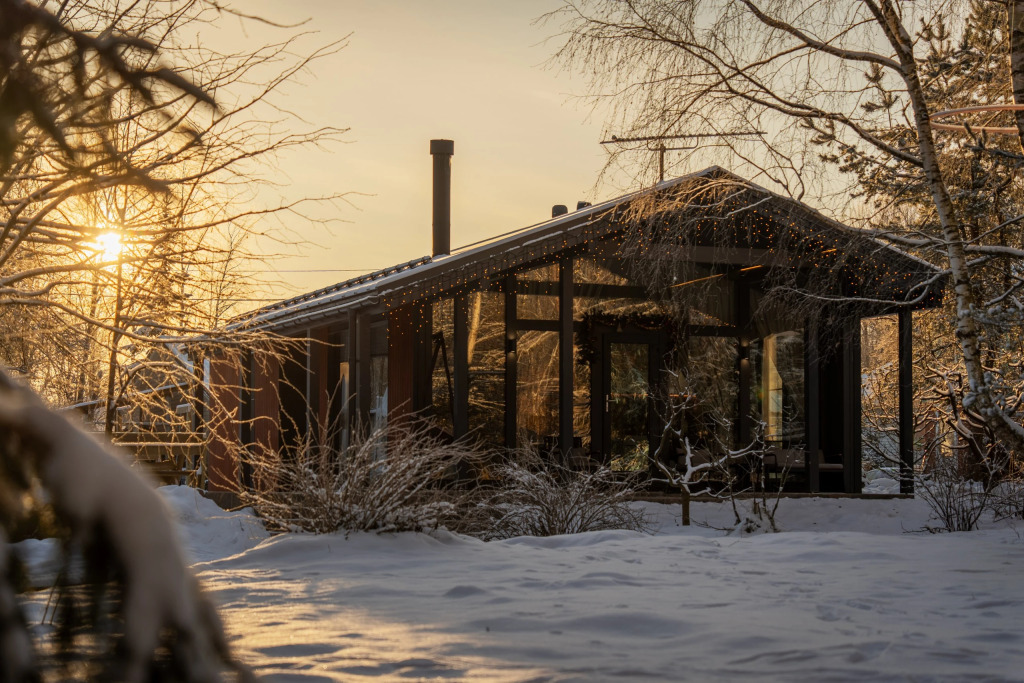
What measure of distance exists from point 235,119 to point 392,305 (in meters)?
6.08

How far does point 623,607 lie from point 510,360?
8902 millimetres

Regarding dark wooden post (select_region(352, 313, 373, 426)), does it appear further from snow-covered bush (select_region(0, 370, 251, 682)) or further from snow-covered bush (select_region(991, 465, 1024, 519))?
snow-covered bush (select_region(0, 370, 251, 682))

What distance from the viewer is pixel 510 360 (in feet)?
47.9

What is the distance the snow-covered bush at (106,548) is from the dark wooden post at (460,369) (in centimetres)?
1254


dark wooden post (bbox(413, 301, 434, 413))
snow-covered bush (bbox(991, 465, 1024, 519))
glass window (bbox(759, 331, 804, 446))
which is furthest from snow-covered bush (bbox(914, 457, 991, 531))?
dark wooden post (bbox(413, 301, 434, 413))

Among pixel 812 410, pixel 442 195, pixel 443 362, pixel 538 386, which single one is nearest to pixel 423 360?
pixel 443 362

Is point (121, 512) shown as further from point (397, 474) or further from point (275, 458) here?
point (275, 458)

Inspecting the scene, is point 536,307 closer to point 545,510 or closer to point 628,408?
point 628,408

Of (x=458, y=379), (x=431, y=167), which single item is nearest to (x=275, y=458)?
(x=458, y=379)

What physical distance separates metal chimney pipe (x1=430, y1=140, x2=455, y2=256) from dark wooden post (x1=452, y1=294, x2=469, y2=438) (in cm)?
553

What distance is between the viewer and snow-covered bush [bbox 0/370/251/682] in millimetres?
917

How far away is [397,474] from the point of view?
854 cm

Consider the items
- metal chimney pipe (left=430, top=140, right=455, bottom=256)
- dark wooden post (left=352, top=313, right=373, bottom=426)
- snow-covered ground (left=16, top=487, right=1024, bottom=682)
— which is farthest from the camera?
metal chimney pipe (left=430, top=140, right=455, bottom=256)

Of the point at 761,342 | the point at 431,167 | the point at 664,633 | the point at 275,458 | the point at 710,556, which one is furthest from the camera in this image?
the point at 431,167
